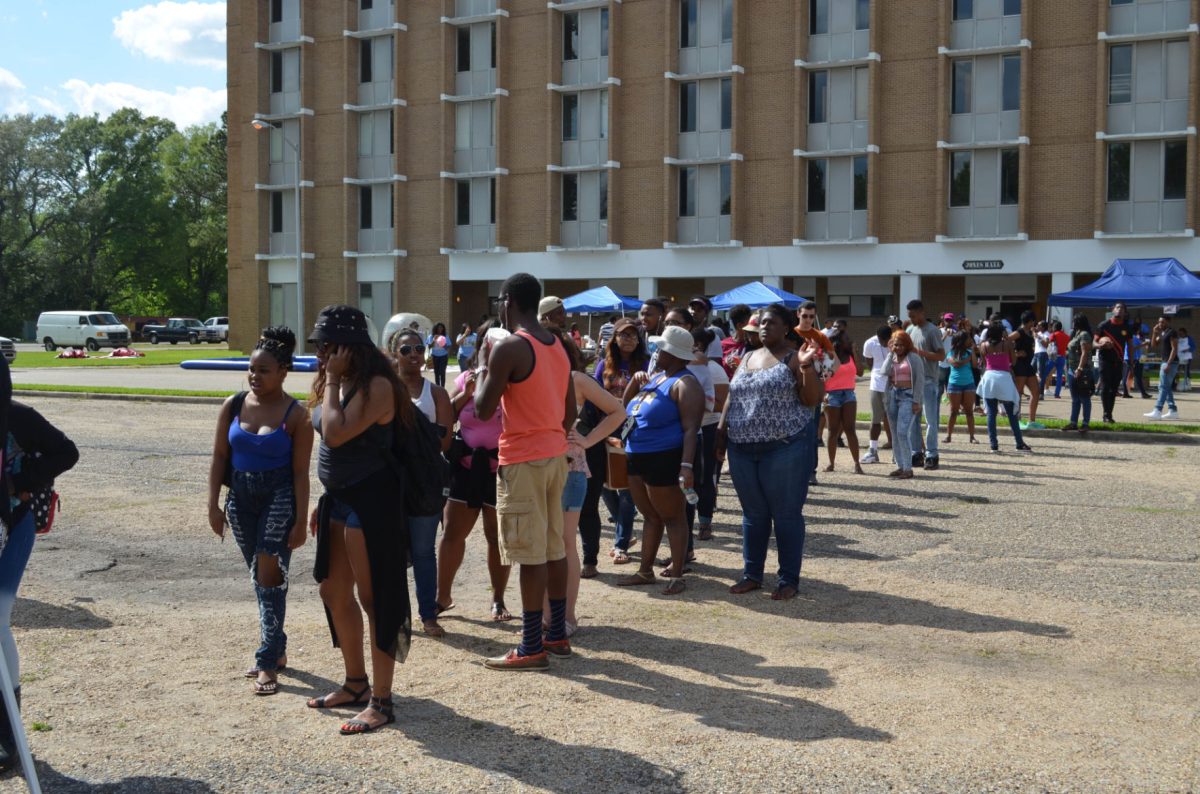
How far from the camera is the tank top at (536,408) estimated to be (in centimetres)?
603

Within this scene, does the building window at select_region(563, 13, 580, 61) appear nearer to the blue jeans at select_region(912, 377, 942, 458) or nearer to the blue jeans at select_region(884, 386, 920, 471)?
the blue jeans at select_region(912, 377, 942, 458)

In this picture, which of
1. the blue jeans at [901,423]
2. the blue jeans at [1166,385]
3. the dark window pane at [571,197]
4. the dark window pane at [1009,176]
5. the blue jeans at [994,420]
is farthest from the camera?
the dark window pane at [571,197]

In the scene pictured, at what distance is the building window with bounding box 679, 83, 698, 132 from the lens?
4556 cm

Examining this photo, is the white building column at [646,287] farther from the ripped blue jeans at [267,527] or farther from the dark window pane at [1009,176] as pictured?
the ripped blue jeans at [267,527]

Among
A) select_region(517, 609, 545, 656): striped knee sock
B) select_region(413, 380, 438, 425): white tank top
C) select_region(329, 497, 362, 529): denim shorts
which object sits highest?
select_region(413, 380, 438, 425): white tank top

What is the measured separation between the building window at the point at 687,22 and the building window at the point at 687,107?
58.9 inches

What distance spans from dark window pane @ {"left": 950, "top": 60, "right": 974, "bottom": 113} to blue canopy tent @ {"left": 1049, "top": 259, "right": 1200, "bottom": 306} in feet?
51.6

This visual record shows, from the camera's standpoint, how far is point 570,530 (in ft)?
23.0

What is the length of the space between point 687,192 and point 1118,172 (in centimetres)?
1465

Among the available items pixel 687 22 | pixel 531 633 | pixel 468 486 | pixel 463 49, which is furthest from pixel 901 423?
pixel 463 49

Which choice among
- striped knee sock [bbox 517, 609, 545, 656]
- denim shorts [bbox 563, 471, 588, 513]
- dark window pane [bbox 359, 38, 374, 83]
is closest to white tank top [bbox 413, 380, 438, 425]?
denim shorts [bbox 563, 471, 588, 513]

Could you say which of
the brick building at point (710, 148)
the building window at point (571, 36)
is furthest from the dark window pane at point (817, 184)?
the building window at point (571, 36)

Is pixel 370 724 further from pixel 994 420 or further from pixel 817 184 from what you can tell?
pixel 817 184

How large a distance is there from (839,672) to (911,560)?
10.4 ft
